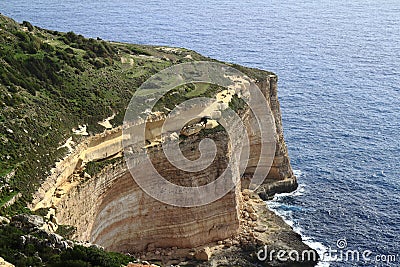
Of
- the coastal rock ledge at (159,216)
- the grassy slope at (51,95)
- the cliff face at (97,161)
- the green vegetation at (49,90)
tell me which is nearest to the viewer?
the grassy slope at (51,95)

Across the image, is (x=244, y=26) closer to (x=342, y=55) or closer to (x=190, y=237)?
(x=342, y=55)

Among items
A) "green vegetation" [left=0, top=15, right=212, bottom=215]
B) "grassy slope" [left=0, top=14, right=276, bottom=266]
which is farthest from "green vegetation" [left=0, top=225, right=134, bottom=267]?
"green vegetation" [left=0, top=15, right=212, bottom=215]

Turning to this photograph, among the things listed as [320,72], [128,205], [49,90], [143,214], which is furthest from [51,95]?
[320,72]

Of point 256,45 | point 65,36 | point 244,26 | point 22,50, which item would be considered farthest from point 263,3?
point 22,50

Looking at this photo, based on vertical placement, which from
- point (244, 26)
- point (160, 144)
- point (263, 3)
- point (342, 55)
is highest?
point (263, 3)

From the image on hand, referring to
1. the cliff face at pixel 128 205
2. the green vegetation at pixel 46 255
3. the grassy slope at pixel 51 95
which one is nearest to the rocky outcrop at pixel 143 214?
the cliff face at pixel 128 205

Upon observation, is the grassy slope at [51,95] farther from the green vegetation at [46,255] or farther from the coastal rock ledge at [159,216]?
the coastal rock ledge at [159,216]

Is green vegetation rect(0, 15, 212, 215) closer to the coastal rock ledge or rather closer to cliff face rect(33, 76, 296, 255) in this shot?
cliff face rect(33, 76, 296, 255)
